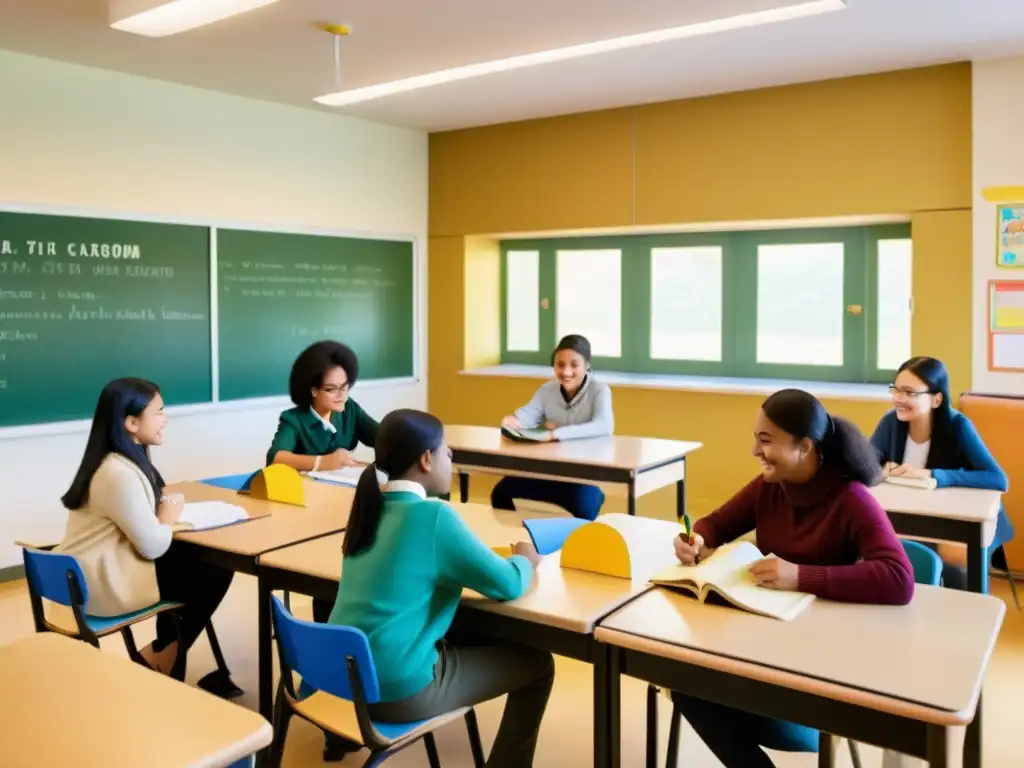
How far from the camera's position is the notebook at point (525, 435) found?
442 cm

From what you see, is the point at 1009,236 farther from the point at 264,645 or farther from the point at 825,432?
the point at 264,645

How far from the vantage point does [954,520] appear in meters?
2.96

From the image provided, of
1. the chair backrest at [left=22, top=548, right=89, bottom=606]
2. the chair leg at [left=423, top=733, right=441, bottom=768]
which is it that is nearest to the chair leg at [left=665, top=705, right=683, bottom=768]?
the chair leg at [left=423, top=733, right=441, bottom=768]

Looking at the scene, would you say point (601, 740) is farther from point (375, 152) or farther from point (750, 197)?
point (375, 152)

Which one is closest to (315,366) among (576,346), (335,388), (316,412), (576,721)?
(335,388)

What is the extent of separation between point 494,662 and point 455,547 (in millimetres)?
392

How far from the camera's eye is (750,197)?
5.54 meters

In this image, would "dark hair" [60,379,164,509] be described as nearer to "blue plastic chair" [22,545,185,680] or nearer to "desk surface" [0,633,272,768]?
"blue plastic chair" [22,545,185,680]

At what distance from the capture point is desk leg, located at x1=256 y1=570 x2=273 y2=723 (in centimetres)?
260

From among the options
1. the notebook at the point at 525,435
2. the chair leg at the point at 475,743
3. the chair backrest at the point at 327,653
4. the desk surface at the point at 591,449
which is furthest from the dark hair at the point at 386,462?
the notebook at the point at 525,435

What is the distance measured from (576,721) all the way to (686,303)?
376 centimetres

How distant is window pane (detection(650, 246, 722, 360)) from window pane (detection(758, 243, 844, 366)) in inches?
12.3

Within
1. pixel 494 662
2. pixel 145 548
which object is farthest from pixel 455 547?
pixel 145 548

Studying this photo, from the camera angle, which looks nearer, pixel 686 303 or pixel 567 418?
pixel 567 418
